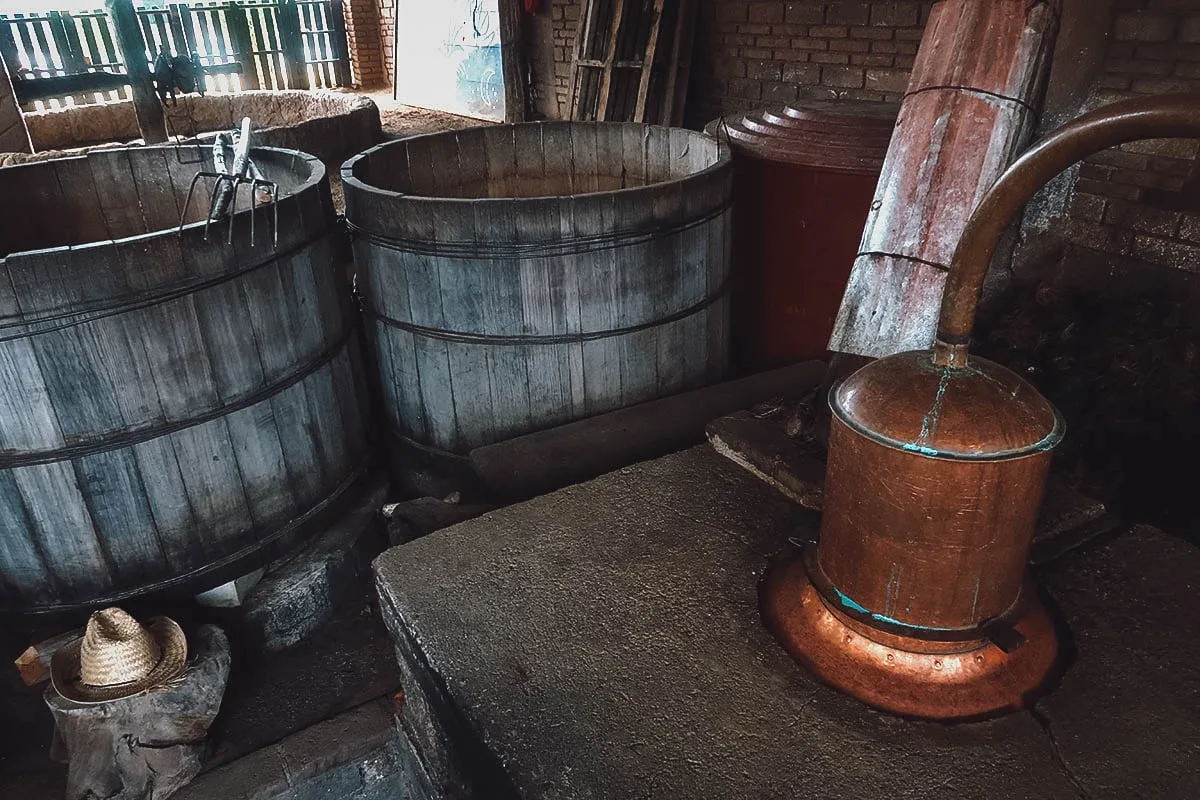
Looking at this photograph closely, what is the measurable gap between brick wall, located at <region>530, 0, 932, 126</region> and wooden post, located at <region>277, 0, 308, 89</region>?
11.6 meters

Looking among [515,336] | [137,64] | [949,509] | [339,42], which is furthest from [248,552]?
[339,42]

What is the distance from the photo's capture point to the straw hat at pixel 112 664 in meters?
2.43

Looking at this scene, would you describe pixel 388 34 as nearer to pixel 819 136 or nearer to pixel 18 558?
pixel 819 136

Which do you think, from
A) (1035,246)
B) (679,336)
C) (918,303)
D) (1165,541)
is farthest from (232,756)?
(1035,246)

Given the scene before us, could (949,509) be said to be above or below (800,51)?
below

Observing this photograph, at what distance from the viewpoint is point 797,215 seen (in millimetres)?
3723

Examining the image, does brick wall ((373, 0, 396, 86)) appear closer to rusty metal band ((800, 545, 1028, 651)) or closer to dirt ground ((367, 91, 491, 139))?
dirt ground ((367, 91, 491, 139))

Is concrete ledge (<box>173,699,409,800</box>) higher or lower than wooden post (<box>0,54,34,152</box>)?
lower

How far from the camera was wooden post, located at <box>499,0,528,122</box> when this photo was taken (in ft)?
31.0

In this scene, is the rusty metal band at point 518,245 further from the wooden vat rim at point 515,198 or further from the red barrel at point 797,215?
the red barrel at point 797,215

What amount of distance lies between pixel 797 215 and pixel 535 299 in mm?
1518

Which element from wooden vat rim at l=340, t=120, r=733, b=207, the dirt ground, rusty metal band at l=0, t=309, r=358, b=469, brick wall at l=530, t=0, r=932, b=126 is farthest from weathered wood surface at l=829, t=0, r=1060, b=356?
the dirt ground

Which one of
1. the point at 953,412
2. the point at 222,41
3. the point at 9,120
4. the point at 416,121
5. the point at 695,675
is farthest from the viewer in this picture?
the point at 222,41

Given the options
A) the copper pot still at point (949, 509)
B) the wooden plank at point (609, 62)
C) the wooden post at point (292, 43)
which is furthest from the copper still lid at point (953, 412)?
the wooden post at point (292, 43)
